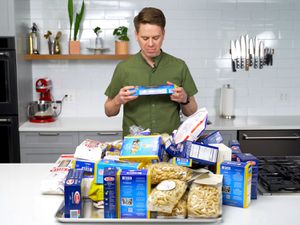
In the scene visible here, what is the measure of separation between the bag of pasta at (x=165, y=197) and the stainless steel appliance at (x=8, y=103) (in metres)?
2.65

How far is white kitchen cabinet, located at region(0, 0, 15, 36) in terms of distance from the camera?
370 centimetres

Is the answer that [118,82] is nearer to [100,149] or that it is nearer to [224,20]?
[100,149]

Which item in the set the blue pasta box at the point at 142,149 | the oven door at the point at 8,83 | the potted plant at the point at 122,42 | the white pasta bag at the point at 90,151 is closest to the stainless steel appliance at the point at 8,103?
the oven door at the point at 8,83

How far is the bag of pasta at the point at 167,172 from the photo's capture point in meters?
1.51

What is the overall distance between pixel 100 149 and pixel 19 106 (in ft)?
7.48

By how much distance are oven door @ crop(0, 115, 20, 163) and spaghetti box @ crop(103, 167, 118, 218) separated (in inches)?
100

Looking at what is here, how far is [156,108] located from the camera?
2496mm

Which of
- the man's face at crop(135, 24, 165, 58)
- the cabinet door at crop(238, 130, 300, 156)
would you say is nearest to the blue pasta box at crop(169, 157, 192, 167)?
the man's face at crop(135, 24, 165, 58)

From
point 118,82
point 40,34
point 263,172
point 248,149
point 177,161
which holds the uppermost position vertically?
point 40,34

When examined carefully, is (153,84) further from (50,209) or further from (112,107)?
(50,209)

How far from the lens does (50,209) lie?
5.26 feet

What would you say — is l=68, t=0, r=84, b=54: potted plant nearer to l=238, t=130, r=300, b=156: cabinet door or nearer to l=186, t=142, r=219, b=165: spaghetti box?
l=238, t=130, r=300, b=156: cabinet door

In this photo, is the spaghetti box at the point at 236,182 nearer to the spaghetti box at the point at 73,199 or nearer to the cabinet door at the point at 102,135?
the spaghetti box at the point at 73,199

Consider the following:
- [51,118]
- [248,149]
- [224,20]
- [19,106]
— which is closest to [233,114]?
[248,149]
